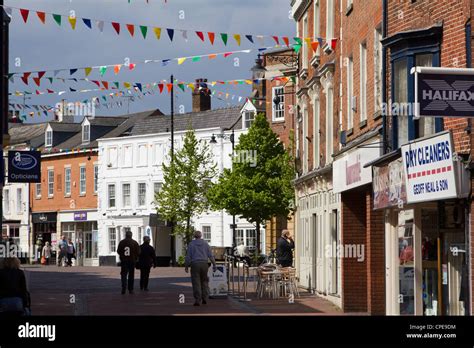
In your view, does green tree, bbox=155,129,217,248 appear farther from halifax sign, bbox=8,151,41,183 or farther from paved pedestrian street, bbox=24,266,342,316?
halifax sign, bbox=8,151,41,183

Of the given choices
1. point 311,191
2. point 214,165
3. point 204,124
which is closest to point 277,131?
Result: point 214,165

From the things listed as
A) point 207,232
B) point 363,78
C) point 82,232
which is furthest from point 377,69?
point 82,232

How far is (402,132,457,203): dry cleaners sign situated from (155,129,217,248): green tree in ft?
161

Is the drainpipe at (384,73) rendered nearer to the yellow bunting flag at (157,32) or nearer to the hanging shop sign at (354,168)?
the hanging shop sign at (354,168)

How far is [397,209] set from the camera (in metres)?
22.7

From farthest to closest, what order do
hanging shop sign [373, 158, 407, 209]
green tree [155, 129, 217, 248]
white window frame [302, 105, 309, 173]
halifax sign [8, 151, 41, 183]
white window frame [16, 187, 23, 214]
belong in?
white window frame [16, 187, 23, 214] → green tree [155, 129, 217, 248] → white window frame [302, 105, 309, 173] → halifax sign [8, 151, 41, 183] → hanging shop sign [373, 158, 407, 209]

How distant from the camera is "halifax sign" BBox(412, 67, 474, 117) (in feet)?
51.1

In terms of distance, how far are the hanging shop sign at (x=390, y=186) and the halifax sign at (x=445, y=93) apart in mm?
5303

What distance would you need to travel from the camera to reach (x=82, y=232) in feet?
282

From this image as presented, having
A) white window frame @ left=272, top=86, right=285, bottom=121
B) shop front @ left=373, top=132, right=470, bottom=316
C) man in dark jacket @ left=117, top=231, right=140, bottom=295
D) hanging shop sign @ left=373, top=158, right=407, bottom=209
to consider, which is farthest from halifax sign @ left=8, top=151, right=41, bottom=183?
white window frame @ left=272, top=86, right=285, bottom=121

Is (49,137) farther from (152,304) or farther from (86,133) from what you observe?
(152,304)

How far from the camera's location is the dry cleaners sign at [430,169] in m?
17.9

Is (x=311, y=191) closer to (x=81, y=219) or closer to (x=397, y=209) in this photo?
(x=397, y=209)

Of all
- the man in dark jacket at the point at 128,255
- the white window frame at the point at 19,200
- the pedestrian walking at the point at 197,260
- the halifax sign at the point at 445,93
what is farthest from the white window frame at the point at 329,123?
the white window frame at the point at 19,200
